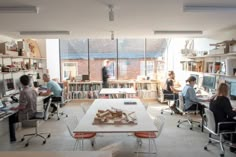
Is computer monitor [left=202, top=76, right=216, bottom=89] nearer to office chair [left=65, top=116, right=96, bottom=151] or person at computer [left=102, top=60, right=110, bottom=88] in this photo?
office chair [left=65, top=116, right=96, bottom=151]

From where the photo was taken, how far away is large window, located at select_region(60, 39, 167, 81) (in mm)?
9398

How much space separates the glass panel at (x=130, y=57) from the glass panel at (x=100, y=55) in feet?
0.96

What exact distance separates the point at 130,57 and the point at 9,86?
524 centimetres

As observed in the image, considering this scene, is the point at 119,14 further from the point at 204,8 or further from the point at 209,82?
the point at 209,82

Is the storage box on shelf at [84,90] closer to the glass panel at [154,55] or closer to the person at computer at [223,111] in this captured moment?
the glass panel at [154,55]

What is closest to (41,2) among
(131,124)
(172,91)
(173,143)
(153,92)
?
(131,124)

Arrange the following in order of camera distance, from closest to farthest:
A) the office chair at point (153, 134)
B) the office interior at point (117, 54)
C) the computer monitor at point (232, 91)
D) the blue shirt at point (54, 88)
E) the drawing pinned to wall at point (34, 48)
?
the office chair at point (153, 134) < the office interior at point (117, 54) < the computer monitor at point (232, 91) < the blue shirt at point (54, 88) < the drawing pinned to wall at point (34, 48)

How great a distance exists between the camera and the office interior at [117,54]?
3537mm

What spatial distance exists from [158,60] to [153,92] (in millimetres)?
1410

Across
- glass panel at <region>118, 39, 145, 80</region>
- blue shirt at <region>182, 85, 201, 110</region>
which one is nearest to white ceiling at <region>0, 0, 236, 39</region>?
blue shirt at <region>182, 85, 201, 110</region>

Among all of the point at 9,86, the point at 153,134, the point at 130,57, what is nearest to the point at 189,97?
the point at 153,134

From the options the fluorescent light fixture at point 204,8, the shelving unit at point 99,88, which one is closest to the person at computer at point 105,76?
the shelving unit at point 99,88

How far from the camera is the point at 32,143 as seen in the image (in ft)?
14.7

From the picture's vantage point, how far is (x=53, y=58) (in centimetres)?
892
